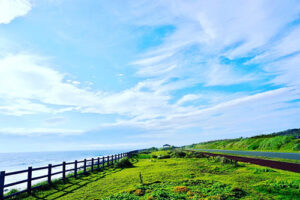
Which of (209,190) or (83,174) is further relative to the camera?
(83,174)

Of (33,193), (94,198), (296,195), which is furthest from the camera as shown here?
(33,193)

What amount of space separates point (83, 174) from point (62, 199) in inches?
379

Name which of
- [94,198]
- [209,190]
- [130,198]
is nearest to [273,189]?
[209,190]

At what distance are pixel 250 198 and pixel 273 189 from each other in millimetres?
1580

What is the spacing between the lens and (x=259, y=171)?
12.5 metres

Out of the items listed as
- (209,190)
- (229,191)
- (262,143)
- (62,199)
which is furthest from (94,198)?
(262,143)

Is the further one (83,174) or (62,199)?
(83,174)

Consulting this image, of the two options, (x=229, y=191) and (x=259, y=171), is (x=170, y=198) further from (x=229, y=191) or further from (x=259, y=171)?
(x=259, y=171)

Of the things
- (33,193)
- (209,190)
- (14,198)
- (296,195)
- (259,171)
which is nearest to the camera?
(296,195)

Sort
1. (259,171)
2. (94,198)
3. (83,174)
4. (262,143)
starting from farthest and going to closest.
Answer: (262,143) → (83,174) → (259,171) → (94,198)

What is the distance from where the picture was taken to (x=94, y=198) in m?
9.29

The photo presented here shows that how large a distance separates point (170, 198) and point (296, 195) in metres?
4.85

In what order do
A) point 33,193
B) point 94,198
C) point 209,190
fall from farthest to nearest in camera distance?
1. point 33,193
2. point 94,198
3. point 209,190

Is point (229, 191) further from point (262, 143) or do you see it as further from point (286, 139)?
point (262, 143)
